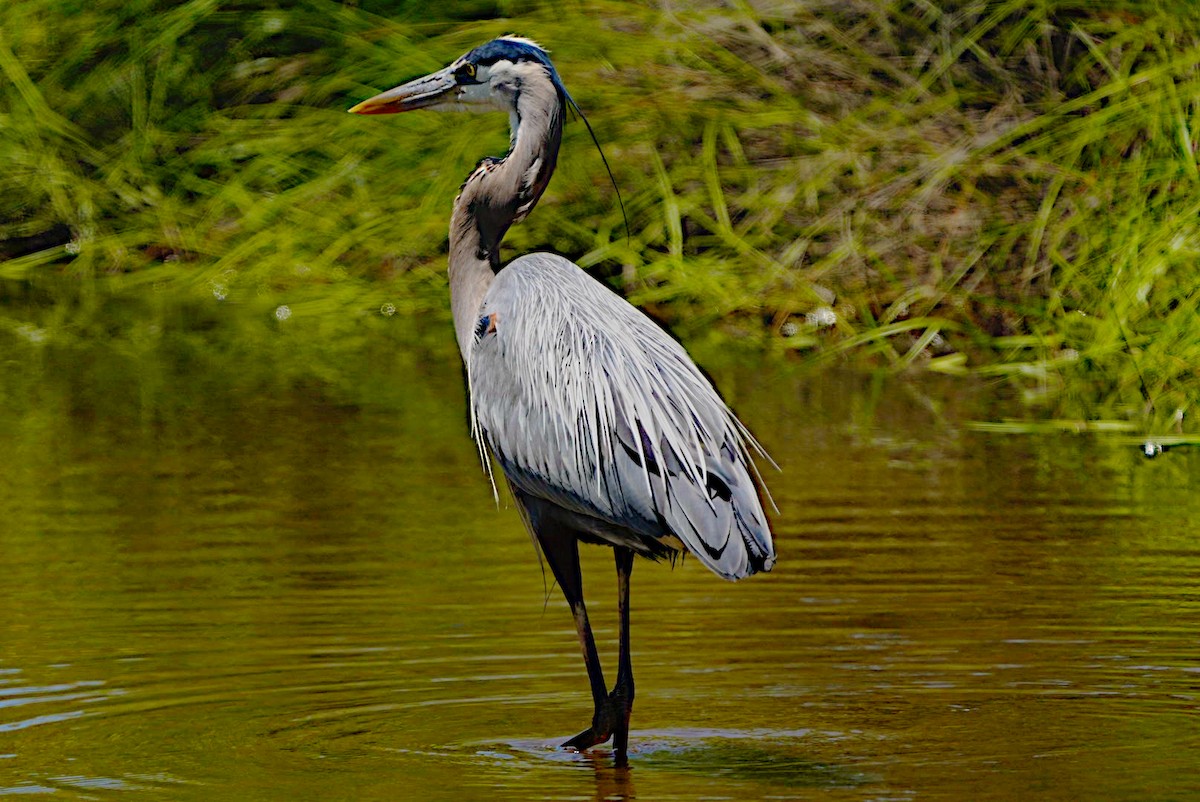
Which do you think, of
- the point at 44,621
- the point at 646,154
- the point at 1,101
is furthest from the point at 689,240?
the point at 44,621

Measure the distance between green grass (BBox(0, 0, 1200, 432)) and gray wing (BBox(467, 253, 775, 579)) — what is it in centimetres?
464

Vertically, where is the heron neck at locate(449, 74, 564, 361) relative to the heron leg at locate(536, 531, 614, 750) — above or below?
above

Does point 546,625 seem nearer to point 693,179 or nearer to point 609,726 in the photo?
point 609,726

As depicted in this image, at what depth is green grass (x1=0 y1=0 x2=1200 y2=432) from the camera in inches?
432

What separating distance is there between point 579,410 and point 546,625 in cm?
139

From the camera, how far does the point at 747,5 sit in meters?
13.2

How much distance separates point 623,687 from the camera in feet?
17.1

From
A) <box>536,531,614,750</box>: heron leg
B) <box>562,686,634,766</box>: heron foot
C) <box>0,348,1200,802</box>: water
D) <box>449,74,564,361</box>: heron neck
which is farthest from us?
<box>449,74,564,361</box>: heron neck

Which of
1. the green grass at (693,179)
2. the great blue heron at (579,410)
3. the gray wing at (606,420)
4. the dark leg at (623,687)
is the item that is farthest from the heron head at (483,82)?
the green grass at (693,179)

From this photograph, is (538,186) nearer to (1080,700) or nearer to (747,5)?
(1080,700)

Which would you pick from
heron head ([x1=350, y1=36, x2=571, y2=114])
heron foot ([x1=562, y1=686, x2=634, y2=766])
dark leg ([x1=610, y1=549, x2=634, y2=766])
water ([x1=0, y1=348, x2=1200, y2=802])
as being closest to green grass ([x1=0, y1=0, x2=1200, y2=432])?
water ([x1=0, y1=348, x2=1200, y2=802])

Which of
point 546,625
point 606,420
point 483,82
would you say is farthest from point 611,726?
point 483,82

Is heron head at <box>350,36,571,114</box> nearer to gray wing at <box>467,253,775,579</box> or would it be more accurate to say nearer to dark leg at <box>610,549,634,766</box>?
gray wing at <box>467,253,775,579</box>

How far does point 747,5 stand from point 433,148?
2.11 m
